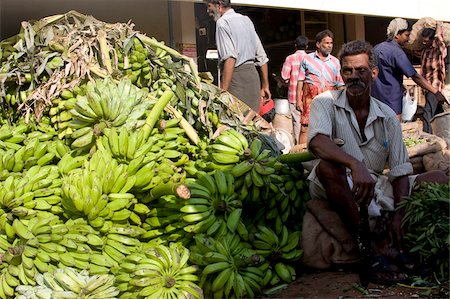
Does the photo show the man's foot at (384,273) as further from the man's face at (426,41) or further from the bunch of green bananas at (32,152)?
the man's face at (426,41)

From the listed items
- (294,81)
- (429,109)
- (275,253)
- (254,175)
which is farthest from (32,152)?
(429,109)

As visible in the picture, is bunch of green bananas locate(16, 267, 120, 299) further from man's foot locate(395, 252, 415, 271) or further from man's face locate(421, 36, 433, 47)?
man's face locate(421, 36, 433, 47)

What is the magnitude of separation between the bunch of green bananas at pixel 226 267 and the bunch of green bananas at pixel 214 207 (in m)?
0.06

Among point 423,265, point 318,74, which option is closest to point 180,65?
point 423,265

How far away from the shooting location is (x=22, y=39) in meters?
4.58

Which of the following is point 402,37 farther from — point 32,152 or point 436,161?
point 32,152

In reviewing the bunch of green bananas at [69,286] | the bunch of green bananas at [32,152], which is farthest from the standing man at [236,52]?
the bunch of green bananas at [69,286]

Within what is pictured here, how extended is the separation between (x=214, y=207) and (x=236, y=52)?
2964 millimetres

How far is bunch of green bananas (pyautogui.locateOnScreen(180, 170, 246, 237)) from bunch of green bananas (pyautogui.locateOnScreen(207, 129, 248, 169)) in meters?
0.15

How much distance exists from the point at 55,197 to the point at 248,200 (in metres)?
1.13

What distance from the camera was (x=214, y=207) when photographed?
3.60 meters

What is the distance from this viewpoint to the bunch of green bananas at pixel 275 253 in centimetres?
367

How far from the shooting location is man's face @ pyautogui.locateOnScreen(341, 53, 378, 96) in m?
3.83

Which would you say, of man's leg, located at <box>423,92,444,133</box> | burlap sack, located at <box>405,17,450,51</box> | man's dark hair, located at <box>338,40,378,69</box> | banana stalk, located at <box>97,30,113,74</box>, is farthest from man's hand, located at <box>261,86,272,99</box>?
man's dark hair, located at <box>338,40,378,69</box>
